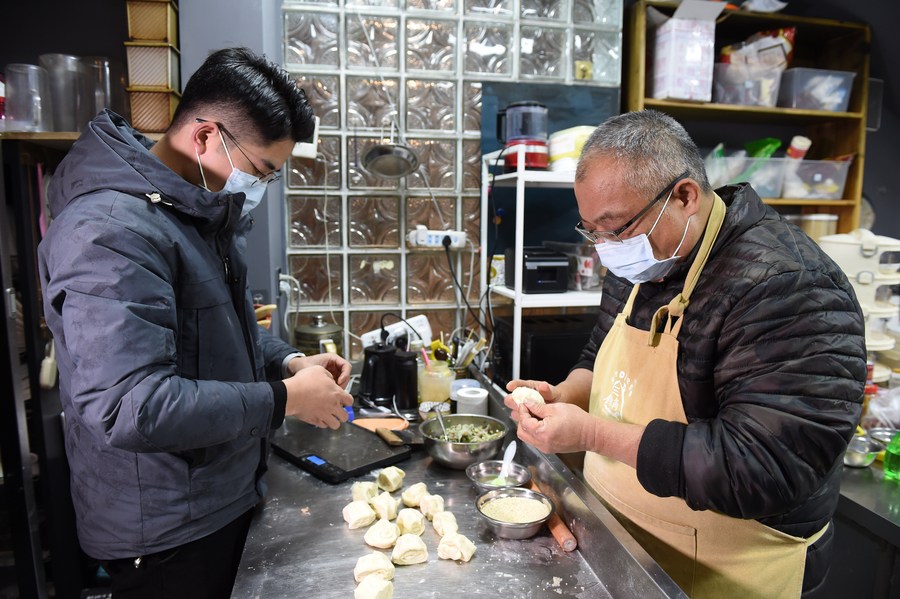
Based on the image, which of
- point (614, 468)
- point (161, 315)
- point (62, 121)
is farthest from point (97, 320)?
point (62, 121)

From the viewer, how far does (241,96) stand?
120cm

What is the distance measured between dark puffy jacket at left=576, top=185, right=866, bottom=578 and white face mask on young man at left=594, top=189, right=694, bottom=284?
0.10 m

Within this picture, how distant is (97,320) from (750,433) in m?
1.15

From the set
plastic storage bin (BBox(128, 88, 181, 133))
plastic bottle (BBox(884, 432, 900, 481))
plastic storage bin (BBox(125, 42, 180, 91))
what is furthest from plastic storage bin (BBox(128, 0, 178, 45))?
plastic bottle (BBox(884, 432, 900, 481))

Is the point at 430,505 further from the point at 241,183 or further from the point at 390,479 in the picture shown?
the point at 241,183

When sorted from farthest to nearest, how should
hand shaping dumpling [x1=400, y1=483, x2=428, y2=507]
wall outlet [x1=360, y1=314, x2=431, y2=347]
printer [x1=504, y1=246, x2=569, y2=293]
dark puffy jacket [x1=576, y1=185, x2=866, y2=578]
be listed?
1. wall outlet [x1=360, y1=314, x2=431, y2=347]
2. printer [x1=504, y1=246, x2=569, y2=293]
3. hand shaping dumpling [x1=400, y1=483, x2=428, y2=507]
4. dark puffy jacket [x1=576, y1=185, x2=866, y2=578]

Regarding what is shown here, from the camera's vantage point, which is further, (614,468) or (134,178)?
(614,468)

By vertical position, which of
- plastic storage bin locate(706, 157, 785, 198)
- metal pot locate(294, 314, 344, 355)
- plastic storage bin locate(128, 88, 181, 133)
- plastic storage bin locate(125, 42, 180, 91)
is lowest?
metal pot locate(294, 314, 344, 355)

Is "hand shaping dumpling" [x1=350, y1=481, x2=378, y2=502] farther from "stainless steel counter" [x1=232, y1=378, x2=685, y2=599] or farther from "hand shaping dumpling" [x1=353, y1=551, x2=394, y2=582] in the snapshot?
"hand shaping dumpling" [x1=353, y1=551, x2=394, y2=582]

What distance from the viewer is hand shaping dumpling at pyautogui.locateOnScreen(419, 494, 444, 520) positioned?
1362 millimetres

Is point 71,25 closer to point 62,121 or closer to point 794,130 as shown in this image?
point 62,121

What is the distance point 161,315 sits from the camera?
103cm

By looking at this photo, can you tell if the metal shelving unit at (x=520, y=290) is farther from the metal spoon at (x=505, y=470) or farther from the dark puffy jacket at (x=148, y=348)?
the dark puffy jacket at (x=148, y=348)

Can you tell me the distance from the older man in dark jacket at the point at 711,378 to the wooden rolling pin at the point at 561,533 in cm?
14
